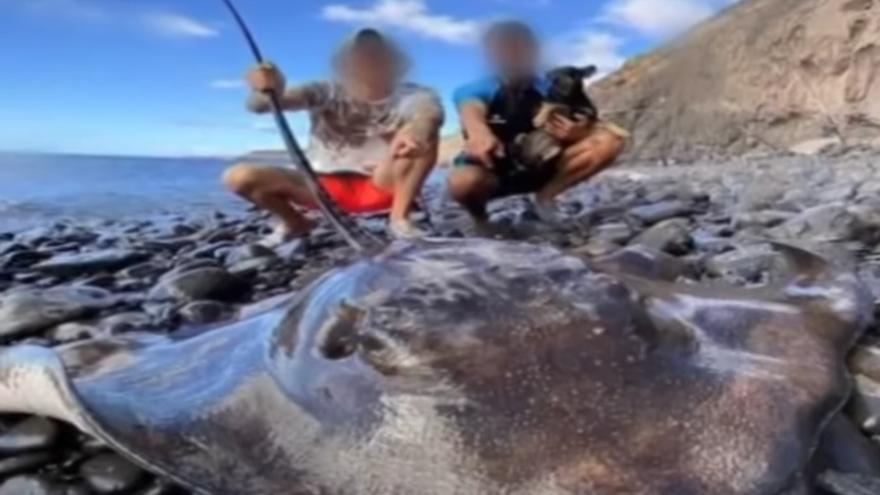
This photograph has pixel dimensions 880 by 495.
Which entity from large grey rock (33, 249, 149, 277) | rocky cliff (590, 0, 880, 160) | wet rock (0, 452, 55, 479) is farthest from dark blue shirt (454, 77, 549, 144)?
rocky cliff (590, 0, 880, 160)

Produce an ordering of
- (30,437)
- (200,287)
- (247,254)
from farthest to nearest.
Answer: (247,254), (200,287), (30,437)

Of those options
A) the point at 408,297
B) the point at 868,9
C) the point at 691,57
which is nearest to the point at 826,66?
the point at 868,9

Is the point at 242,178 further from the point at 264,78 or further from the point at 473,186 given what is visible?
the point at 473,186

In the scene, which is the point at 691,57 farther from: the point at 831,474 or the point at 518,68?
the point at 831,474

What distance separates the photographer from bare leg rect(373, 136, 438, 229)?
581 cm

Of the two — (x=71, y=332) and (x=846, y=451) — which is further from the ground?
(x=71, y=332)

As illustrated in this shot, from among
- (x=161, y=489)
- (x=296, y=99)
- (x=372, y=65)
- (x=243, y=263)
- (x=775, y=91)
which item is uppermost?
(x=372, y=65)

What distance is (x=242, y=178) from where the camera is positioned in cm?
600

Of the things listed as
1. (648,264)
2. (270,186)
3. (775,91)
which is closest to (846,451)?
(648,264)

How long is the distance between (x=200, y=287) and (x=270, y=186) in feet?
5.36

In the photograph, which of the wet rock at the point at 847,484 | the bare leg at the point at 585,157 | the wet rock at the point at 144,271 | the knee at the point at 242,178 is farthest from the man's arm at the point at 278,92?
the wet rock at the point at 847,484

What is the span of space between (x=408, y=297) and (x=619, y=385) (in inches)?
23.4

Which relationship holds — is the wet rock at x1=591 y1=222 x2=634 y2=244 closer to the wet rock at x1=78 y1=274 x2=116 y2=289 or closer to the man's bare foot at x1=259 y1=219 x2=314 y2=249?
the man's bare foot at x1=259 y1=219 x2=314 y2=249

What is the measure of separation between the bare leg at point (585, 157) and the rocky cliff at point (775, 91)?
47.3 ft
